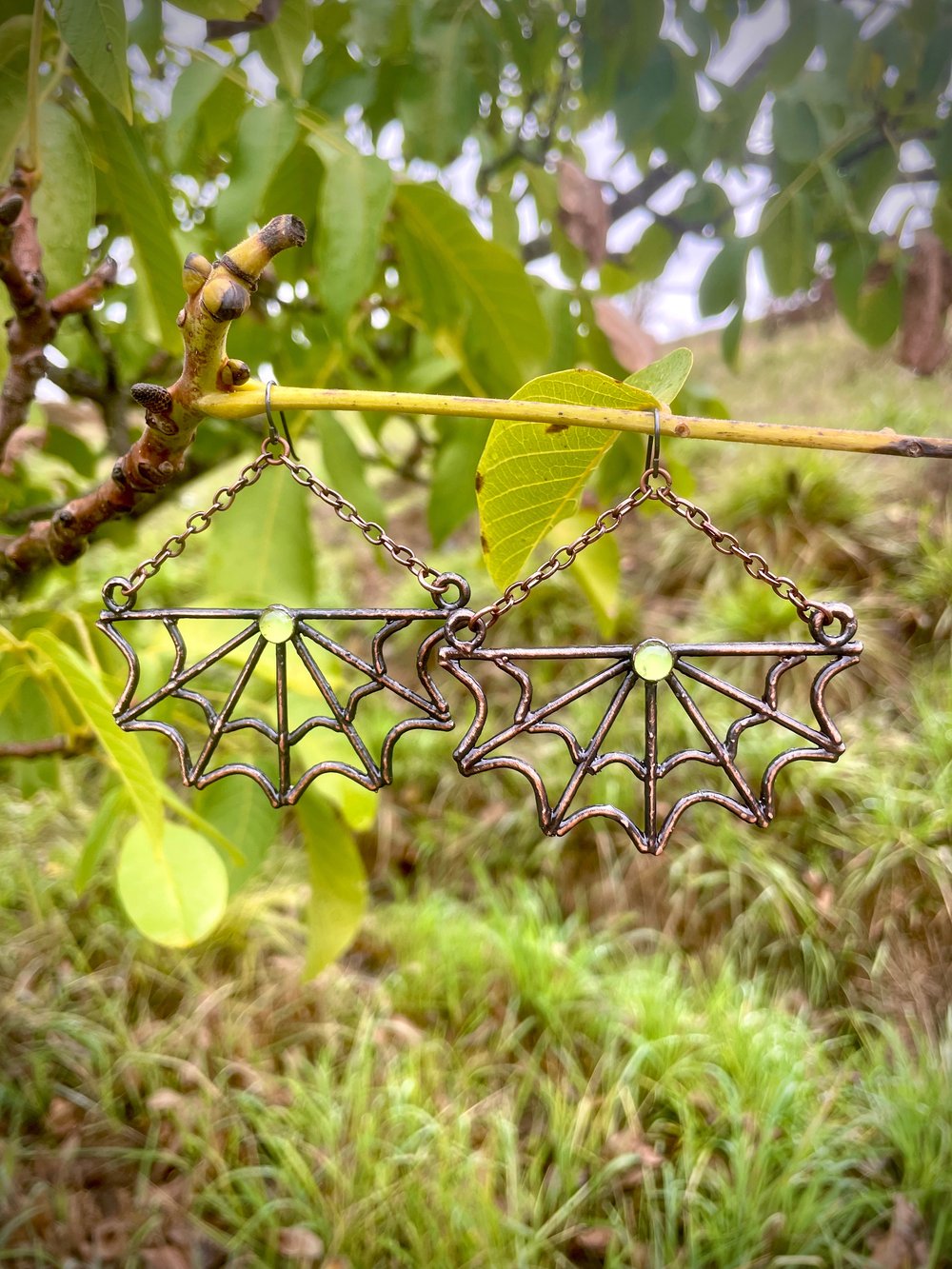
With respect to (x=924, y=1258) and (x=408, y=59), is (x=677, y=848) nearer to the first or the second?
(x=924, y=1258)

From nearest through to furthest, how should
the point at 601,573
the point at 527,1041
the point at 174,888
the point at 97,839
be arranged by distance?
the point at 174,888 → the point at 97,839 → the point at 601,573 → the point at 527,1041

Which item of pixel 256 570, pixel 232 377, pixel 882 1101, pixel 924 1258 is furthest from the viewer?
pixel 882 1101

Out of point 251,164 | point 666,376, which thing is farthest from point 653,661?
point 251,164

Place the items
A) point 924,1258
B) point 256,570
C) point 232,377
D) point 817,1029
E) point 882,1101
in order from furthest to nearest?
point 817,1029 < point 882,1101 < point 924,1258 < point 256,570 < point 232,377

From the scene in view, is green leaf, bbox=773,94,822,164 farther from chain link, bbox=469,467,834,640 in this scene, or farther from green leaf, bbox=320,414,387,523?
chain link, bbox=469,467,834,640

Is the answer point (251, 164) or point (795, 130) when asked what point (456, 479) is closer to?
point (251, 164)

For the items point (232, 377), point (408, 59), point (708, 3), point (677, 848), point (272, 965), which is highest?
point (708, 3)

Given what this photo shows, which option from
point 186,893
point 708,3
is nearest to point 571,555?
point 186,893
